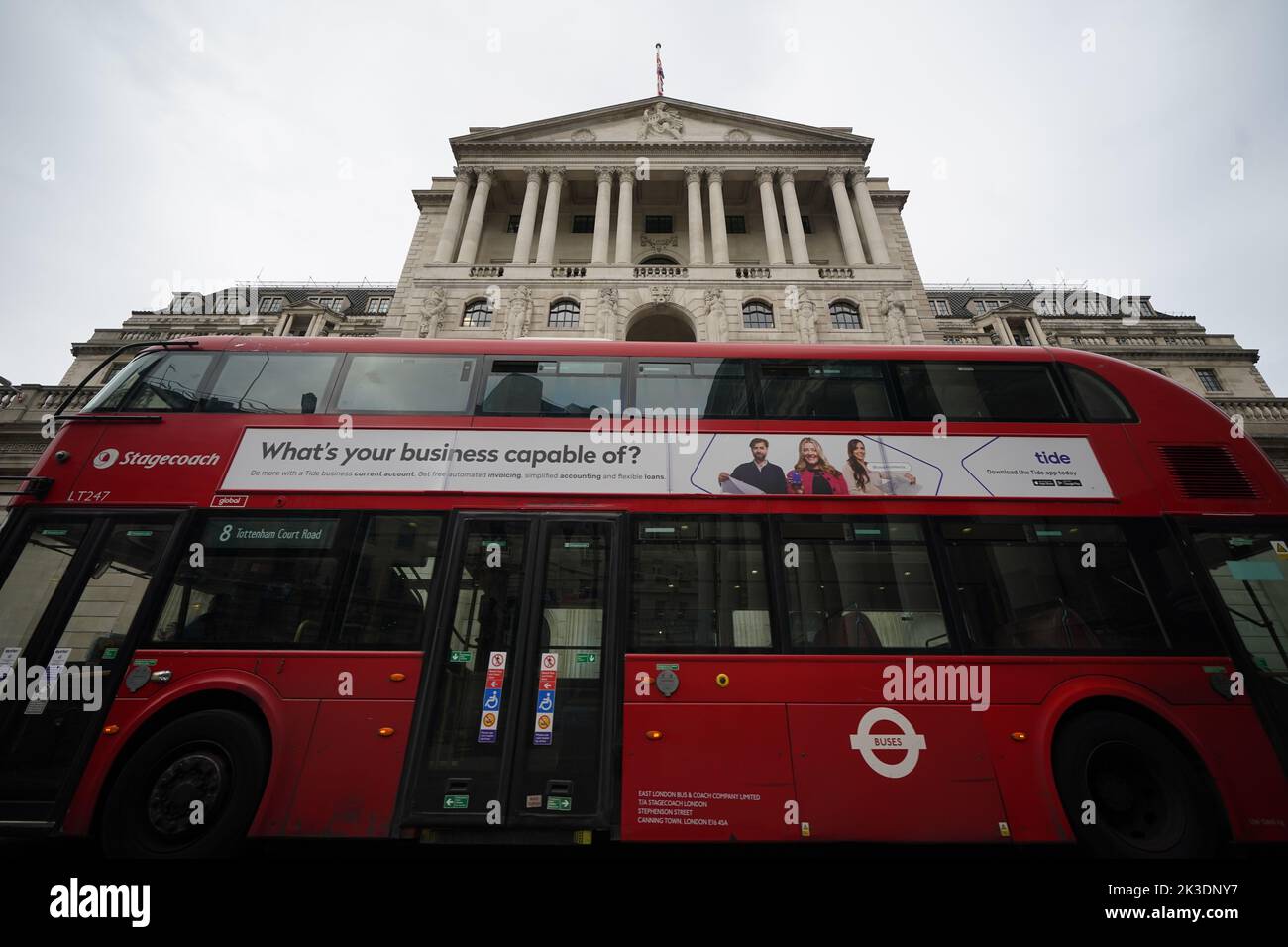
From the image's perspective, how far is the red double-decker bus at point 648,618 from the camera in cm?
407

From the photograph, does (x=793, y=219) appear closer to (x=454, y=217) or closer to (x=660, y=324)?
(x=660, y=324)

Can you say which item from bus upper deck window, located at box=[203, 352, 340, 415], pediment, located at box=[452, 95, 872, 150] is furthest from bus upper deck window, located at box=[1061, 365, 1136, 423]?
pediment, located at box=[452, 95, 872, 150]

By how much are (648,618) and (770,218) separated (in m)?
22.9

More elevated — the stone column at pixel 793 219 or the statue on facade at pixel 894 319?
the stone column at pixel 793 219

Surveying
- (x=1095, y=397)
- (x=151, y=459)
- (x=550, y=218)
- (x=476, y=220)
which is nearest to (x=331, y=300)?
(x=476, y=220)

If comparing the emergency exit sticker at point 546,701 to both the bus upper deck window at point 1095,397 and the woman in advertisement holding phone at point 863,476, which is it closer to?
the woman in advertisement holding phone at point 863,476

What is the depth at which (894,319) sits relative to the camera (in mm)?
18922

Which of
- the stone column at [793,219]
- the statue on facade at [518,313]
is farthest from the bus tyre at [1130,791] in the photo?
the stone column at [793,219]

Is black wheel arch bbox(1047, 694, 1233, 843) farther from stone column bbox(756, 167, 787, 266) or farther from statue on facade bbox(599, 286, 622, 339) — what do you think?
stone column bbox(756, 167, 787, 266)

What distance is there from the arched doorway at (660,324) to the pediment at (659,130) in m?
10.8
